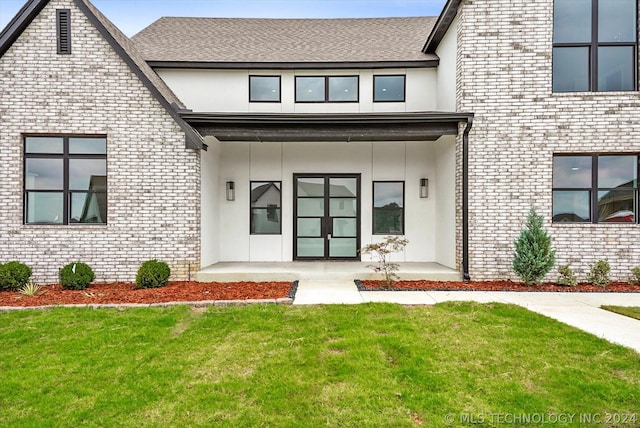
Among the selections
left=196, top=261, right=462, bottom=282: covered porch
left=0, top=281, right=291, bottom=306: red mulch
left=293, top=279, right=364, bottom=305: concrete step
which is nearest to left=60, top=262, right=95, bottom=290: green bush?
left=0, top=281, right=291, bottom=306: red mulch

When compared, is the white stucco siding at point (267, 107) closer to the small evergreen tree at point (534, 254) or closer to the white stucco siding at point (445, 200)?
the white stucco siding at point (445, 200)

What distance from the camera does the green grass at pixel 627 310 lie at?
5.55m

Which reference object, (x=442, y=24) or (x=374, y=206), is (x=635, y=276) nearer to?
(x=374, y=206)

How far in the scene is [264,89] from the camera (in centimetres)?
1056

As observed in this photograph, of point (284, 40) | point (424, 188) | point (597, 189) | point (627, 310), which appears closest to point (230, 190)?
point (424, 188)

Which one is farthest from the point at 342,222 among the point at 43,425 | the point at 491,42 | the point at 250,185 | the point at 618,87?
the point at 43,425

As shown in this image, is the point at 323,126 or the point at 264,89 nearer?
the point at 323,126

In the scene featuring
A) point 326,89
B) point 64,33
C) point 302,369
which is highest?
point 64,33

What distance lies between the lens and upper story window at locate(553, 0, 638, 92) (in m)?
7.94

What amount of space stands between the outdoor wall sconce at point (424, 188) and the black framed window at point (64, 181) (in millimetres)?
8183

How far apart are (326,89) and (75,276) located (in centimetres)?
804

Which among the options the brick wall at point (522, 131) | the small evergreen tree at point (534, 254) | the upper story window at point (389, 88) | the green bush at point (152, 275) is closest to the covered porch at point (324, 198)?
the upper story window at point (389, 88)

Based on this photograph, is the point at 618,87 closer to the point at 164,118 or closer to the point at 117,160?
Answer: the point at 164,118

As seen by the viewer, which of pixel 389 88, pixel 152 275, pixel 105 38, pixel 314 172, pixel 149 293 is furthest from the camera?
pixel 389 88
